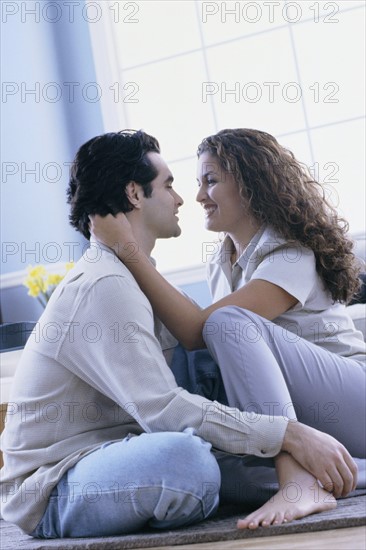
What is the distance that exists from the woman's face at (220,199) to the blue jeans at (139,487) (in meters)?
0.78

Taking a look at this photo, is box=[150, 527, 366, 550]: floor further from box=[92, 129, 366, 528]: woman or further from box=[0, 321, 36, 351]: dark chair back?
box=[0, 321, 36, 351]: dark chair back

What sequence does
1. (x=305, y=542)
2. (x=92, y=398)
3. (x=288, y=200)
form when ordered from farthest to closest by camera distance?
(x=288, y=200) < (x=92, y=398) < (x=305, y=542)

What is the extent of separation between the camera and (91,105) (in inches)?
171

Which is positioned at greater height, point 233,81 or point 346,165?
point 233,81

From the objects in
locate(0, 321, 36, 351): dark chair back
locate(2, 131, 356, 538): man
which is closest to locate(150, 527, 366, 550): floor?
locate(2, 131, 356, 538): man

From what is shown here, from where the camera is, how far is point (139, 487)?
4.86 ft

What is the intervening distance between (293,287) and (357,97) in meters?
2.41

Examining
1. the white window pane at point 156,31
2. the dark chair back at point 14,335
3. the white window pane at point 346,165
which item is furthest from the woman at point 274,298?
the white window pane at point 156,31

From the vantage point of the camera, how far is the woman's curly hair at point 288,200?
201 cm

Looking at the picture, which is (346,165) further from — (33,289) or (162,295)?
(162,295)

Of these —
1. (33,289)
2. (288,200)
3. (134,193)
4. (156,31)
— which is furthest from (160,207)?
(156,31)

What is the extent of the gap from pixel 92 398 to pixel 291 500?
0.44m

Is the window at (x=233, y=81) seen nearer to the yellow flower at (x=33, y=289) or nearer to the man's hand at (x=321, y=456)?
the yellow flower at (x=33, y=289)

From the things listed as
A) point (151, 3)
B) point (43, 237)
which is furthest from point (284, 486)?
point (151, 3)
